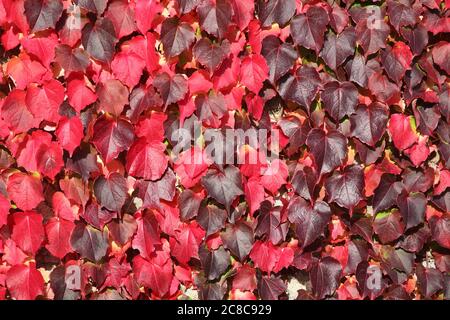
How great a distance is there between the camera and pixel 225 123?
2.04 meters

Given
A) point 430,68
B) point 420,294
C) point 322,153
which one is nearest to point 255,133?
point 322,153

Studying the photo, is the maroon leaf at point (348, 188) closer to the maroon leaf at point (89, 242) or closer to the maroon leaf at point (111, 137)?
the maroon leaf at point (111, 137)

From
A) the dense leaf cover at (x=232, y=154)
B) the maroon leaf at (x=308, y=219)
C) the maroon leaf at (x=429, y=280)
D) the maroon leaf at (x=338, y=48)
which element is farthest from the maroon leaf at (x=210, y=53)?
the maroon leaf at (x=429, y=280)

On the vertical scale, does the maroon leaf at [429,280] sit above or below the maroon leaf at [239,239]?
below

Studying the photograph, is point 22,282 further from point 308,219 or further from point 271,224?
point 308,219

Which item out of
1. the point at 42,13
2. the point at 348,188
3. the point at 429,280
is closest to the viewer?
the point at 42,13

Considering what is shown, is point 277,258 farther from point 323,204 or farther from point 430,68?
point 430,68

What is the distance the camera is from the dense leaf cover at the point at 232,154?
1.96 m

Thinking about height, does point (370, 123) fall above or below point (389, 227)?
above

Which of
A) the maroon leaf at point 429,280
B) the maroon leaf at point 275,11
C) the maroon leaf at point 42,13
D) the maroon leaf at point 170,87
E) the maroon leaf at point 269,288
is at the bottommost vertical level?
the maroon leaf at point 429,280

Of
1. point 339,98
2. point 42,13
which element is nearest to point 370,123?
point 339,98

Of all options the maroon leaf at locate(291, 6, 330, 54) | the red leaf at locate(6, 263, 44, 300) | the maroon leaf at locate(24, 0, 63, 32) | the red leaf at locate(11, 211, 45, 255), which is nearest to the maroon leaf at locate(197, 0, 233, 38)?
the maroon leaf at locate(291, 6, 330, 54)

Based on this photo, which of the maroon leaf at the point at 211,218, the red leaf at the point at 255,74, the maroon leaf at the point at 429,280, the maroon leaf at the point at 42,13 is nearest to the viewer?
the maroon leaf at the point at 42,13

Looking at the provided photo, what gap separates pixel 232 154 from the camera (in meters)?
2.05
